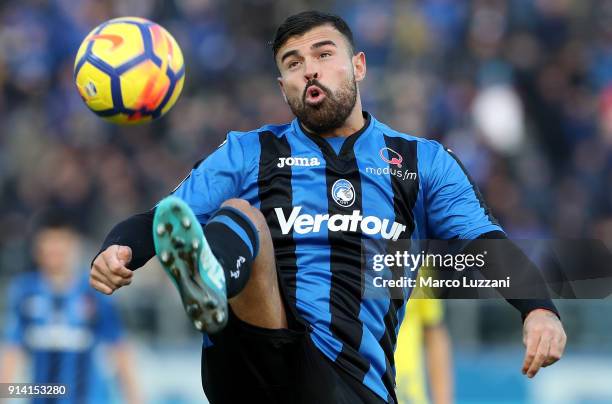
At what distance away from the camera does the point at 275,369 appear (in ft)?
15.5

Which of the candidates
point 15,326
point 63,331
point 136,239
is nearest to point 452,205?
point 136,239

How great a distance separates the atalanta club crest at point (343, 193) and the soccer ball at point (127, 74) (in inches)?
46.8

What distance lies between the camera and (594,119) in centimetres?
1287

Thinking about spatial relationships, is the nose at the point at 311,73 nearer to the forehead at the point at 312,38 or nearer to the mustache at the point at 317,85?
the mustache at the point at 317,85

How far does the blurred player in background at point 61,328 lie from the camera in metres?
7.99

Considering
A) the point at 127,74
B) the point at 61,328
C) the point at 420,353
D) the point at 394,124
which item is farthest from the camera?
the point at 394,124

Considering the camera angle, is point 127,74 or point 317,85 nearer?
point 317,85

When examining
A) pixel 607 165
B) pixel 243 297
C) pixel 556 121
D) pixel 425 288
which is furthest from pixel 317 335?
pixel 556 121

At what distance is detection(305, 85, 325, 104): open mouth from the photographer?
528 cm

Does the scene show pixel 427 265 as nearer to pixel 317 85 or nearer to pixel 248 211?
pixel 317 85

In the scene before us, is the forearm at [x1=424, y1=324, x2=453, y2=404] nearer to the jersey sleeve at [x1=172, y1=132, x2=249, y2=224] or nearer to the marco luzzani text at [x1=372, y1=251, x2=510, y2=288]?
the marco luzzani text at [x1=372, y1=251, x2=510, y2=288]

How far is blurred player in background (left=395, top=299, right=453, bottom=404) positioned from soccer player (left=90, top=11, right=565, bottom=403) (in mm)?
1927

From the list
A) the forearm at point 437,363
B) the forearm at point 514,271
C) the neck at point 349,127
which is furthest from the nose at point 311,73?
the forearm at point 437,363

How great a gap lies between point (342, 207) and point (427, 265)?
531 mm
